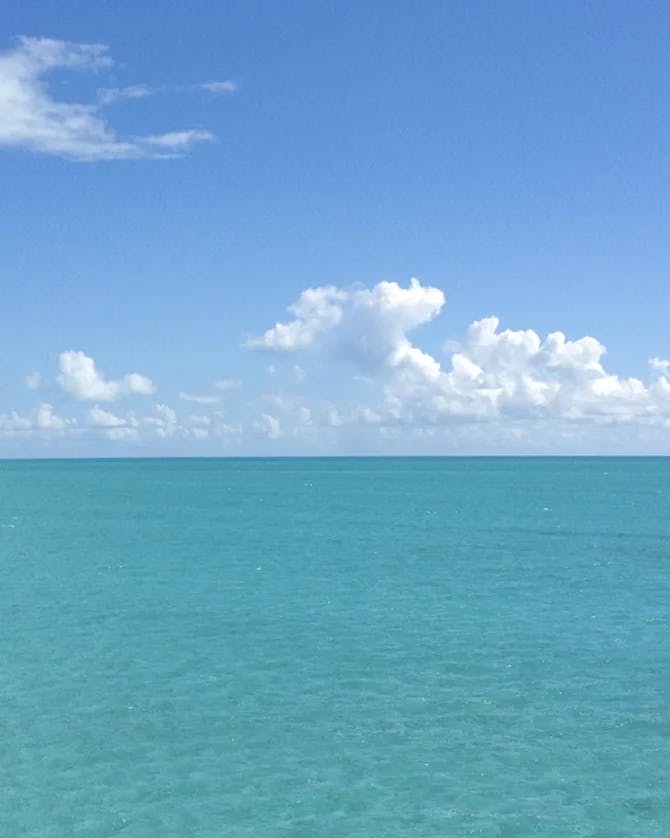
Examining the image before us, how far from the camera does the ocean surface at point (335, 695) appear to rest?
26.1 meters

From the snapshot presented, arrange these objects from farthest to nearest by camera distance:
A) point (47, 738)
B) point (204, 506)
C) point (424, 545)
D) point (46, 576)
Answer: point (204, 506) < point (424, 545) < point (46, 576) < point (47, 738)

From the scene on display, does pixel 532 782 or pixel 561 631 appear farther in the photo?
pixel 561 631

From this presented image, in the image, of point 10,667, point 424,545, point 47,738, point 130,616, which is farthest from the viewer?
point 424,545

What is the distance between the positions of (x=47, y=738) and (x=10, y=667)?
1014cm

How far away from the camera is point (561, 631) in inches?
1884

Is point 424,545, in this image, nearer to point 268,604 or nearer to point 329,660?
point 268,604

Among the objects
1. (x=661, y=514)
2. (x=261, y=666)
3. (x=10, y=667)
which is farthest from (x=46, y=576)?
(x=661, y=514)

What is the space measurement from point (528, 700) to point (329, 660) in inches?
386

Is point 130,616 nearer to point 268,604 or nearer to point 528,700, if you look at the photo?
point 268,604

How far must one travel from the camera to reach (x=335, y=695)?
35.9 m

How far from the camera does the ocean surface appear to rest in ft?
85.5

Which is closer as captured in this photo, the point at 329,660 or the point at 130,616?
the point at 329,660

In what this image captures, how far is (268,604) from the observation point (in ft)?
181

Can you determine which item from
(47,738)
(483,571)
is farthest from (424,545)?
(47,738)
